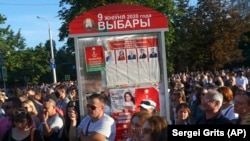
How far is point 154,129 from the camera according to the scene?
12.9 feet

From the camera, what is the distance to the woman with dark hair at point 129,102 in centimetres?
A: 719

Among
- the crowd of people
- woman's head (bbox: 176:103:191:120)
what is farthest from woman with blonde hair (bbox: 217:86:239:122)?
woman's head (bbox: 176:103:191:120)

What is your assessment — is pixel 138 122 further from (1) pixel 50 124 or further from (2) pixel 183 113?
(1) pixel 50 124

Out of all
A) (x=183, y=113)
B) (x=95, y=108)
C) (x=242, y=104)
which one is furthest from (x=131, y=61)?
(x=242, y=104)

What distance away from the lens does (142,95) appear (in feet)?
23.6

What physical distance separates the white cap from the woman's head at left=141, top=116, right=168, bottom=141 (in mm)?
2596

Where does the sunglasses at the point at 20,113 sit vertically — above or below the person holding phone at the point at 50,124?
above

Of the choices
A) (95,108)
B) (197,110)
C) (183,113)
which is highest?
(95,108)

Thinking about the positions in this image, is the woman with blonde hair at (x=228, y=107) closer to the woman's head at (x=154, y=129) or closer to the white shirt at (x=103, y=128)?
the white shirt at (x=103, y=128)

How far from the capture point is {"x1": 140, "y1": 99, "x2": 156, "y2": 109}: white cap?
6696 millimetres

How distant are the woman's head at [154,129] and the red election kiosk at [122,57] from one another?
3.15 m

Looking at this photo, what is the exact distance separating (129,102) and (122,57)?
0.69m

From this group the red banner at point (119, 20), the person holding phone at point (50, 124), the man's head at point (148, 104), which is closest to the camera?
the person holding phone at point (50, 124)

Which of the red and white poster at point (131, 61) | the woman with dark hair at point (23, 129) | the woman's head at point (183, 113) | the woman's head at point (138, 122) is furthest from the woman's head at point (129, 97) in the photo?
the woman's head at point (138, 122)
